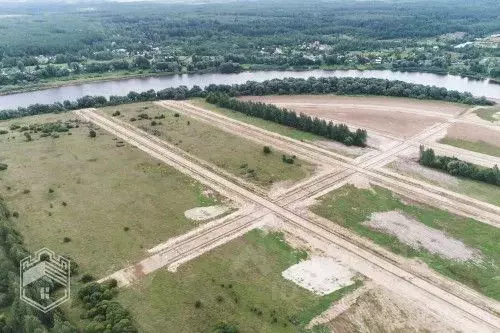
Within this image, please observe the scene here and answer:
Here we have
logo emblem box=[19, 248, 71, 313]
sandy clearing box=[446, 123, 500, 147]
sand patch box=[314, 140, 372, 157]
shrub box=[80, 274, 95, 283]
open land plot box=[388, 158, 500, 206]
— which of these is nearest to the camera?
logo emblem box=[19, 248, 71, 313]

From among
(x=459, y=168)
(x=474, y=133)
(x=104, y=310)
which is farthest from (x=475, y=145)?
(x=104, y=310)

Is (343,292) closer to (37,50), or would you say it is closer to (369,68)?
(369,68)

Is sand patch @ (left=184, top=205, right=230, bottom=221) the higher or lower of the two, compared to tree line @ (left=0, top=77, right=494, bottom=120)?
lower

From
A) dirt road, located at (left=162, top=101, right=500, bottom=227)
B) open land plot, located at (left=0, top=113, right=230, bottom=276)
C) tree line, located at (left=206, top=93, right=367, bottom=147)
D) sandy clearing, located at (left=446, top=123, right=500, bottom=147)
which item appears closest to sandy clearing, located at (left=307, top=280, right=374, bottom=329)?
dirt road, located at (left=162, top=101, right=500, bottom=227)

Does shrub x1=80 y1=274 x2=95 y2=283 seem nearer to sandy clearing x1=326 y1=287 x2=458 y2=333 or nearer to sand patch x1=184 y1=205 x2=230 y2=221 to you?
sand patch x1=184 y1=205 x2=230 y2=221

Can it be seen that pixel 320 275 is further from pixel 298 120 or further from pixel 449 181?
pixel 298 120

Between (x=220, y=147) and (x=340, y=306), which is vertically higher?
(x=220, y=147)

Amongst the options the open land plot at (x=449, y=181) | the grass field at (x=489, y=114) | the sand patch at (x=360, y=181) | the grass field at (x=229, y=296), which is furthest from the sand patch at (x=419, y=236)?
the grass field at (x=489, y=114)
